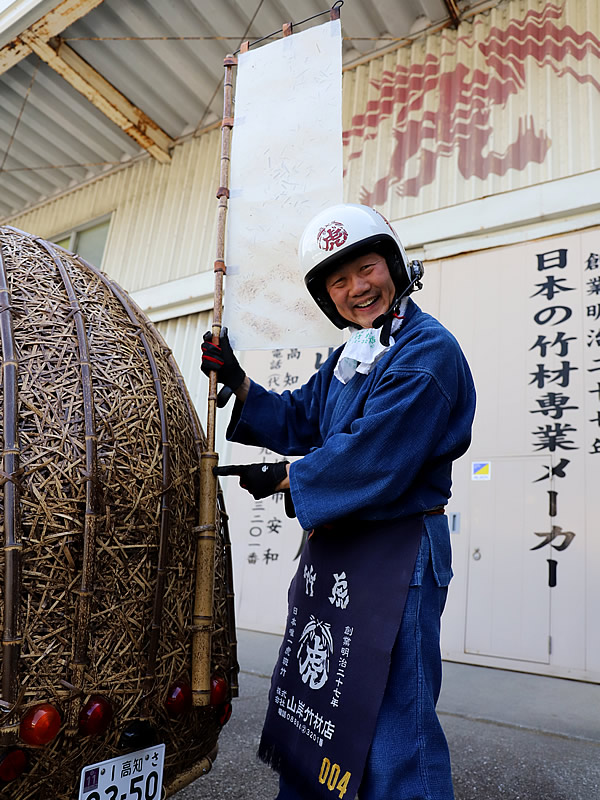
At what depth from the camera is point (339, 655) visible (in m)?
1.64

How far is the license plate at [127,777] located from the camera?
1415mm

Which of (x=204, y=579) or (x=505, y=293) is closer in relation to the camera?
(x=204, y=579)

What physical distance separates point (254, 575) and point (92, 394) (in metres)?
4.88

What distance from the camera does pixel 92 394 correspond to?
5.11ft

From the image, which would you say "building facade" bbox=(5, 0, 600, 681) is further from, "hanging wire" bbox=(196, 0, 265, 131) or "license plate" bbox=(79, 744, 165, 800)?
"license plate" bbox=(79, 744, 165, 800)

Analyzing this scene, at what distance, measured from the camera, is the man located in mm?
1511

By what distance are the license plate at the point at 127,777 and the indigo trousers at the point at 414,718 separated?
20.7 inches

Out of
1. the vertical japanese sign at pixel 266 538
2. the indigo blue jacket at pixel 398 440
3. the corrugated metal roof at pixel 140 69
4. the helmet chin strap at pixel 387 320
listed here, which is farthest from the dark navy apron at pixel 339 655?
the corrugated metal roof at pixel 140 69

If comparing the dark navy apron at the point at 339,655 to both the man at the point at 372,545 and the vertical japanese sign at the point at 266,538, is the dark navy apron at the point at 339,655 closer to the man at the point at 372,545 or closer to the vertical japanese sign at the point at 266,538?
the man at the point at 372,545

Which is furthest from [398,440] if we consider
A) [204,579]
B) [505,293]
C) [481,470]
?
[505,293]

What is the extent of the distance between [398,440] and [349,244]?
67 cm

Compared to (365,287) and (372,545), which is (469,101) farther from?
(372,545)

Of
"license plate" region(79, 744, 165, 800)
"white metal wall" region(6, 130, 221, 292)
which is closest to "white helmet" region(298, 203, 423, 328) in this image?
"license plate" region(79, 744, 165, 800)

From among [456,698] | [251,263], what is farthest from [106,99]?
[456,698]
